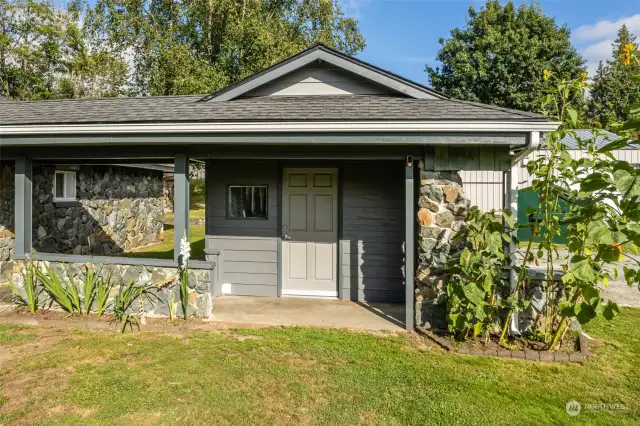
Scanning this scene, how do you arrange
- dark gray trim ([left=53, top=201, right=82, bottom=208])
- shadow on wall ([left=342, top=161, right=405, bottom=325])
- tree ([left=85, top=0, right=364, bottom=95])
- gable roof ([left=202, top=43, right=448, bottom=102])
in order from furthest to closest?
1. tree ([left=85, top=0, right=364, bottom=95])
2. dark gray trim ([left=53, top=201, right=82, bottom=208])
3. shadow on wall ([left=342, top=161, right=405, bottom=325])
4. gable roof ([left=202, top=43, right=448, bottom=102])

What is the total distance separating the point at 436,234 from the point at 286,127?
82.4 inches

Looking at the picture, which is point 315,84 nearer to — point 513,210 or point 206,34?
point 513,210

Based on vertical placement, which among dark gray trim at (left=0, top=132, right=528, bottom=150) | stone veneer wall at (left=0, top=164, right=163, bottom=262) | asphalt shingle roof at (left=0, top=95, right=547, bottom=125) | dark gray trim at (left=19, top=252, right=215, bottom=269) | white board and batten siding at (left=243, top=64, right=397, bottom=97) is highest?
white board and batten siding at (left=243, top=64, right=397, bottom=97)

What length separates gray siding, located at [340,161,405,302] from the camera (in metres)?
5.99

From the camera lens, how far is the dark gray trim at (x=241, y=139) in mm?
4446

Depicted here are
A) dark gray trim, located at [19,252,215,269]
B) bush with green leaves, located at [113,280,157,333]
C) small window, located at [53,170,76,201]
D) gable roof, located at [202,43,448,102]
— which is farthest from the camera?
small window, located at [53,170,76,201]

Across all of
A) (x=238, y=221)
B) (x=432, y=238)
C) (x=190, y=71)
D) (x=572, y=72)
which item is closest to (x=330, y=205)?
(x=238, y=221)

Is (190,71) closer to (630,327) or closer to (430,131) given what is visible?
(430,131)

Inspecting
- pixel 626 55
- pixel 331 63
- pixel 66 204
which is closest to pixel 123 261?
pixel 331 63

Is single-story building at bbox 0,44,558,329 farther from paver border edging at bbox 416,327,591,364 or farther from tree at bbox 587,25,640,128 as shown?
tree at bbox 587,25,640,128

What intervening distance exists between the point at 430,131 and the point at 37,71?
26.0 m

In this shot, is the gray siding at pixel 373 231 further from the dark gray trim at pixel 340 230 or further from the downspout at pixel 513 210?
the downspout at pixel 513 210

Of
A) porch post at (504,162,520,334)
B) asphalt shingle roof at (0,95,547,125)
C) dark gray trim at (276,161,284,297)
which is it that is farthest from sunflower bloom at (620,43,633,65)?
dark gray trim at (276,161,284,297)

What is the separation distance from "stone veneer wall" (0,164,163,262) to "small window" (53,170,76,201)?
0.41 ft
